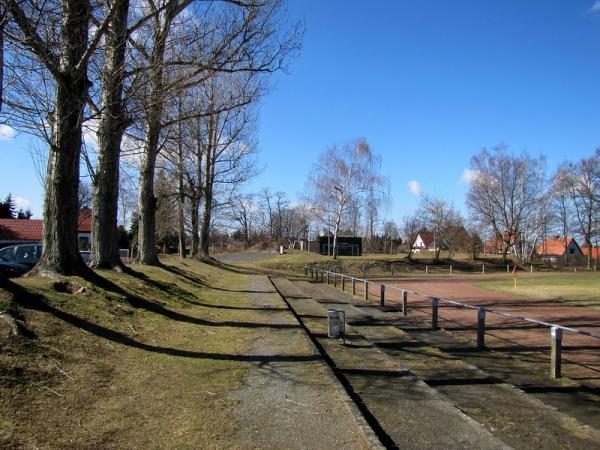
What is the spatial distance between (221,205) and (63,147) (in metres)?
28.4

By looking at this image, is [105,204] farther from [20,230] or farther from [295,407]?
[20,230]

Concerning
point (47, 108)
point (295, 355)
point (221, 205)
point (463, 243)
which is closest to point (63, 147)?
point (47, 108)

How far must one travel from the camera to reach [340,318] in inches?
391

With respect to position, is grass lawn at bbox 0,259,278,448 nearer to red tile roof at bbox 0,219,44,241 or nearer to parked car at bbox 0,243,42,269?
parked car at bbox 0,243,42,269

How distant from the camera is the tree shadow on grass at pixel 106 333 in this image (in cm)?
691

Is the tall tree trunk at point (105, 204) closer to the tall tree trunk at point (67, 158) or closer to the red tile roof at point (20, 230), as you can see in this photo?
the tall tree trunk at point (67, 158)

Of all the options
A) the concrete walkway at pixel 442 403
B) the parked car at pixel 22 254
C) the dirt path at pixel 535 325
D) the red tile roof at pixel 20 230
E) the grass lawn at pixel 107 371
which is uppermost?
the red tile roof at pixel 20 230

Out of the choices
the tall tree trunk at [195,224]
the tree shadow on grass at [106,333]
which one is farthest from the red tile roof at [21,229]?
the tree shadow on grass at [106,333]

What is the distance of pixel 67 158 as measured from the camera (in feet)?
30.0

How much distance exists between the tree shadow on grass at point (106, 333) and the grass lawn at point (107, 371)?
20 mm

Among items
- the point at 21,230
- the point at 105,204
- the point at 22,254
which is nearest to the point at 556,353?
the point at 105,204

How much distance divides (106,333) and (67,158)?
364 cm

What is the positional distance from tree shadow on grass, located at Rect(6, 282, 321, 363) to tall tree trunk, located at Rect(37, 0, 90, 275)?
2.09 metres

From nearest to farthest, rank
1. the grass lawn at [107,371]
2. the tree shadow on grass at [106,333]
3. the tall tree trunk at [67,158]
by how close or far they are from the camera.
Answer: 1. the grass lawn at [107,371]
2. the tree shadow on grass at [106,333]
3. the tall tree trunk at [67,158]
